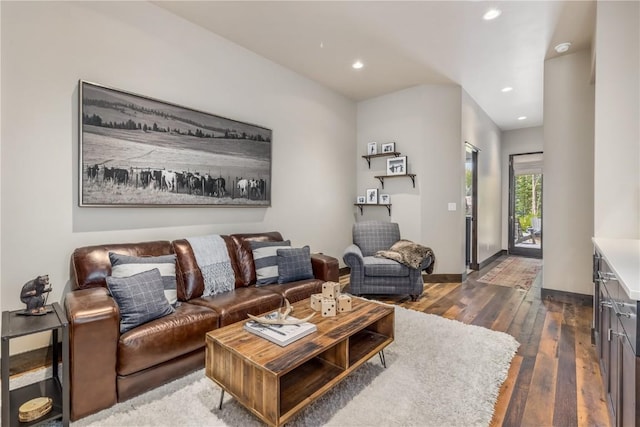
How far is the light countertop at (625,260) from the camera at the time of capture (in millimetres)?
1150

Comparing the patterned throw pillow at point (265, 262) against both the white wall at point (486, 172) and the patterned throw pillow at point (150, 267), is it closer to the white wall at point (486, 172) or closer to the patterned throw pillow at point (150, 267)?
the patterned throw pillow at point (150, 267)

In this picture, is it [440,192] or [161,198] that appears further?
[440,192]

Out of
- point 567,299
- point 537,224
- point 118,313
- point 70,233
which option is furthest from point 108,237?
point 537,224

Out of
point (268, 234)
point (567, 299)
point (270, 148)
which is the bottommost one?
point (567, 299)

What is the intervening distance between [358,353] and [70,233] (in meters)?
2.28

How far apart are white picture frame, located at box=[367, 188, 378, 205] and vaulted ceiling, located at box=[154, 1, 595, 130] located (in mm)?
1597

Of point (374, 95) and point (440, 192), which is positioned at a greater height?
point (374, 95)

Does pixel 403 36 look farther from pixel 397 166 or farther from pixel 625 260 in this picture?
pixel 625 260

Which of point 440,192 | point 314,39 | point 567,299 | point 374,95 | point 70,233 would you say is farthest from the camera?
point 374,95

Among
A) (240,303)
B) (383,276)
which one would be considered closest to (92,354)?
(240,303)

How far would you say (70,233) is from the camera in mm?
2307

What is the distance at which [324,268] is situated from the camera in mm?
3182

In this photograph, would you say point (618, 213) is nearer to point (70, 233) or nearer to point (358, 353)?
point (358, 353)

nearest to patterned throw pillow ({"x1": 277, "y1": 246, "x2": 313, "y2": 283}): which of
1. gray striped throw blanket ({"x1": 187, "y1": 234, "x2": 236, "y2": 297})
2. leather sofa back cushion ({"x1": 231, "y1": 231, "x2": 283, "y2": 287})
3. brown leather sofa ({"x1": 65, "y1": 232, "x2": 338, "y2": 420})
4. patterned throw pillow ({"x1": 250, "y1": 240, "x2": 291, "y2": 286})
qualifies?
patterned throw pillow ({"x1": 250, "y1": 240, "x2": 291, "y2": 286})
